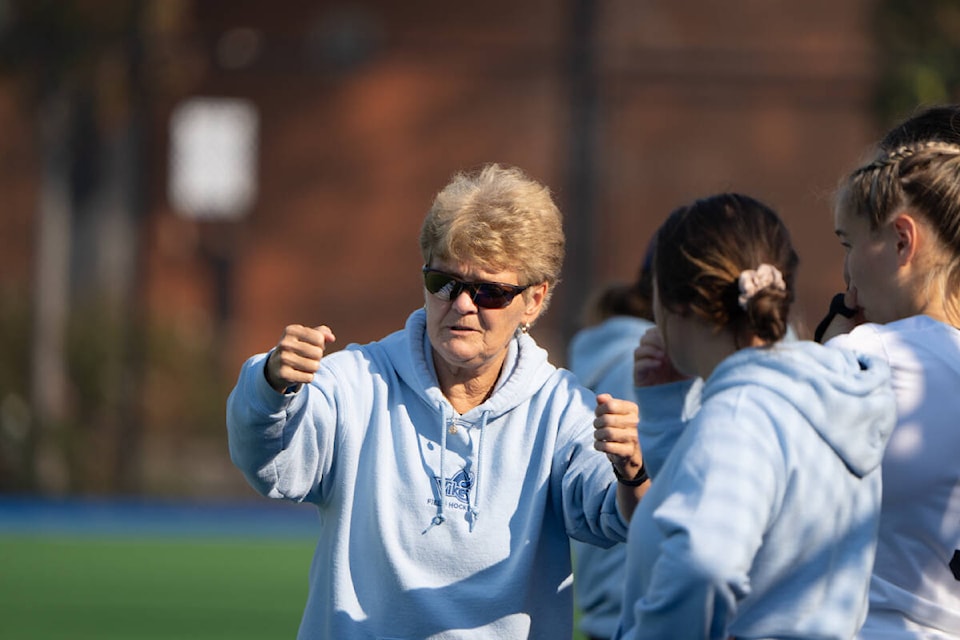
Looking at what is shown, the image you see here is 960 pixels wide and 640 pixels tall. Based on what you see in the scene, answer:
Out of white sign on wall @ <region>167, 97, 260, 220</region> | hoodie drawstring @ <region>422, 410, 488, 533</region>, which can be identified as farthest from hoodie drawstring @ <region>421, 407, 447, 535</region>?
white sign on wall @ <region>167, 97, 260, 220</region>

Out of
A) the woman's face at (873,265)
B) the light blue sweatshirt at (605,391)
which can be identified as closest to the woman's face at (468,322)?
the woman's face at (873,265)

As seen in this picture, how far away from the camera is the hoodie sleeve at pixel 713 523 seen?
2496mm

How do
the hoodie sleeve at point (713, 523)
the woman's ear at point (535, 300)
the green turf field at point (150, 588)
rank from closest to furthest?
1. the hoodie sleeve at point (713, 523)
2. the woman's ear at point (535, 300)
3. the green turf field at point (150, 588)

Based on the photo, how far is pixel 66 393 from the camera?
1522cm

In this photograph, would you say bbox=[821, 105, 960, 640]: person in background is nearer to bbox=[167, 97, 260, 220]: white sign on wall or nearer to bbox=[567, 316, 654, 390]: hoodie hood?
bbox=[567, 316, 654, 390]: hoodie hood

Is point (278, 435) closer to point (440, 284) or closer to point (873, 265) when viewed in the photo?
point (440, 284)

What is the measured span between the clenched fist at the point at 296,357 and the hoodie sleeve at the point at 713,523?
0.91m

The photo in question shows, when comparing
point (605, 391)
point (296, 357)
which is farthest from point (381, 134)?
point (296, 357)

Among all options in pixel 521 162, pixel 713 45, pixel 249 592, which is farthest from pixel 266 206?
pixel 249 592

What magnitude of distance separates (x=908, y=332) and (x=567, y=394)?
3.04 ft

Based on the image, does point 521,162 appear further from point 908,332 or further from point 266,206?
point 908,332

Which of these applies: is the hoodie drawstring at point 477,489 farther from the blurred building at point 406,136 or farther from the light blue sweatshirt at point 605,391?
the blurred building at point 406,136

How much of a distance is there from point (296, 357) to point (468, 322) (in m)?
0.49

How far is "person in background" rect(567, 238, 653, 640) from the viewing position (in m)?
4.78
